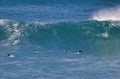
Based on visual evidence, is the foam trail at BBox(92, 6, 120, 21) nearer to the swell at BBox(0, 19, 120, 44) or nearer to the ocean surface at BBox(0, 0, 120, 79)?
the ocean surface at BBox(0, 0, 120, 79)

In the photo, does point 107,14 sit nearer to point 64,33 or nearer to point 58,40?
point 64,33

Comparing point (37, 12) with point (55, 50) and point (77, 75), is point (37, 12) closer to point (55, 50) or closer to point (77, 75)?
point (55, 50)

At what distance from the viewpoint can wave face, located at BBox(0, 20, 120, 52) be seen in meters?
44.2

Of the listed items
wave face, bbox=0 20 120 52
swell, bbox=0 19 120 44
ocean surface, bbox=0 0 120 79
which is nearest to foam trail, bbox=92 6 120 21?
ocean surface, bbox=0 0 120 79

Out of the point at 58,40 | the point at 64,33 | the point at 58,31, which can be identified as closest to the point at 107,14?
the point at 58,31

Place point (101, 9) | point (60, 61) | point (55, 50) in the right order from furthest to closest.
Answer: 1. point (101, 9)
2. point (55, 50)
3. point (60, 61)

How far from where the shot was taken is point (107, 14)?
55625 mm

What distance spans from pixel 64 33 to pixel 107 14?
9.69m

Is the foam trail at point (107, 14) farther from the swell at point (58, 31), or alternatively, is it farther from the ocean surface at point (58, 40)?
the swell at point (58, 31)

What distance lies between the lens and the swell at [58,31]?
1799 inches

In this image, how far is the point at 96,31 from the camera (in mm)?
46656

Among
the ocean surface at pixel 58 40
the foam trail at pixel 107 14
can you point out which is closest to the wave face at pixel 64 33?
the ocean surface at pixel 58 40

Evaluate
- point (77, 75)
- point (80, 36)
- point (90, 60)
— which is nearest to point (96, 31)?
point (80, 36)

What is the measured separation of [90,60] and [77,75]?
339cm
